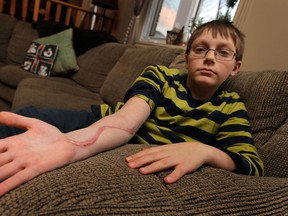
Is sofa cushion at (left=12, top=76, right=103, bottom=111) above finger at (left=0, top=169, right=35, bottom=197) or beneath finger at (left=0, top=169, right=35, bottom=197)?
beneath

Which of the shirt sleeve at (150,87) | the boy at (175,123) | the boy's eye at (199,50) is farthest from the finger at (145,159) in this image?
the boy's eye at (199,50)

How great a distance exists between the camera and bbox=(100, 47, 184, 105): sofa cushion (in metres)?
1.73

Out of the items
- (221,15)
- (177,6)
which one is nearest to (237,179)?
(221,15)

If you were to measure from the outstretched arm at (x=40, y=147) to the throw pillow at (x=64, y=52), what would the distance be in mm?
2034

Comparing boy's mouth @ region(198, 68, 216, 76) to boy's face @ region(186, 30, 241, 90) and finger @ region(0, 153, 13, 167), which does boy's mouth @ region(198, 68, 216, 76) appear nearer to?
boy's face @ region(186, 30, 241, 90)

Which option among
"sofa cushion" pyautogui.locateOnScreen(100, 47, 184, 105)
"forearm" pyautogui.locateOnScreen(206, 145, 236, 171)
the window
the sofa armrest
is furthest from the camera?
the window

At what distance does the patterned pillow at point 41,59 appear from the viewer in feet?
8.37

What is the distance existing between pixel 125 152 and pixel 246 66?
144 cm

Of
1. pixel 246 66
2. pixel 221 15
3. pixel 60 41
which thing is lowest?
pixel 60 41

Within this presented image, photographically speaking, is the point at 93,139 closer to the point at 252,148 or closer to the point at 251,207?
the point at 251,207

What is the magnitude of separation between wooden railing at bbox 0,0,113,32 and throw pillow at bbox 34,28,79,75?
1.11 meters

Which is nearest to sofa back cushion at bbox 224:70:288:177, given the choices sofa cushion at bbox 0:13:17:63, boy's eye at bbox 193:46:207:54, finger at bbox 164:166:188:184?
boy's eye at bbox 193:46:207:54

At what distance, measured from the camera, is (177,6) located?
324 centimetres

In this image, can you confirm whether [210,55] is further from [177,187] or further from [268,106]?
[177,187]
